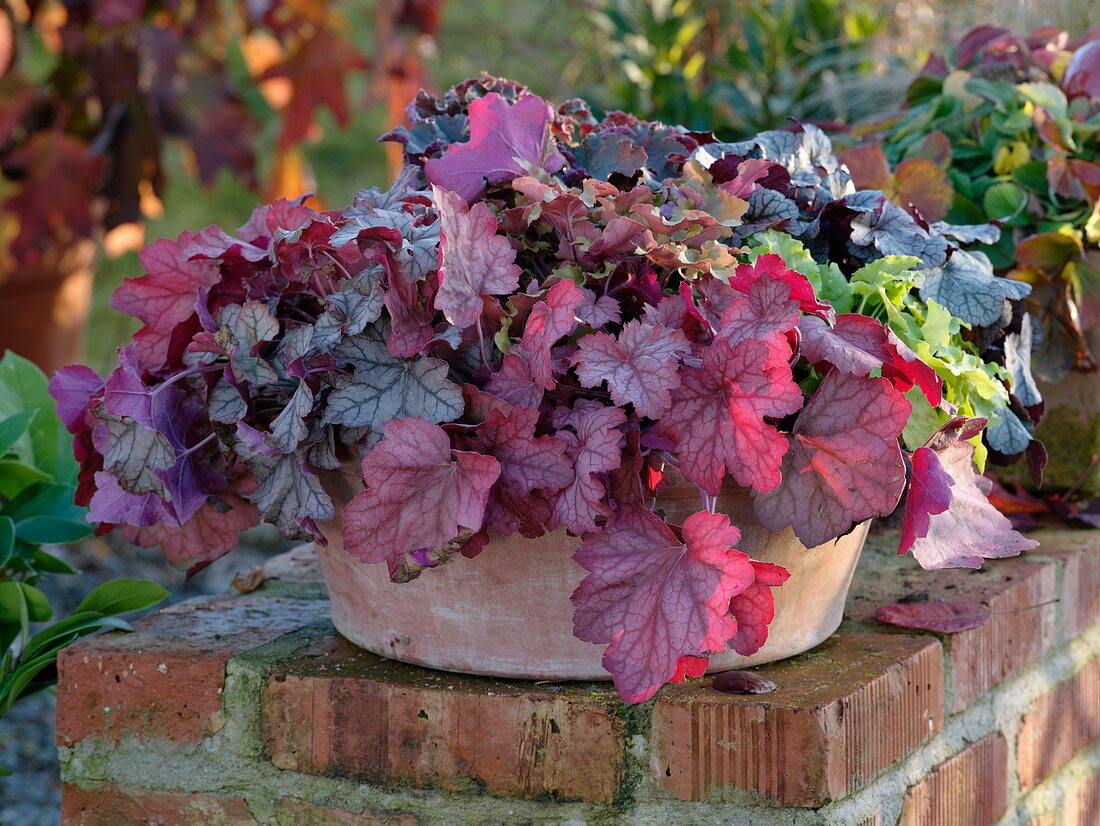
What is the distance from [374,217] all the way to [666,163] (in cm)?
26

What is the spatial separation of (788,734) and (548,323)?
12.6 inches

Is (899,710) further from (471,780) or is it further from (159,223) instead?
(159,223)

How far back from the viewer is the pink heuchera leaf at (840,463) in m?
0.66

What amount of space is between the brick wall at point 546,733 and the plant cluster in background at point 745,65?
1.38 metres

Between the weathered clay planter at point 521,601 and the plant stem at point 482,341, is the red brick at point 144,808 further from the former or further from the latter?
the plant stem at point 482,341

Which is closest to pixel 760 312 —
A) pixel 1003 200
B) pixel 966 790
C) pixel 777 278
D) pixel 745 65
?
pixel 777 278

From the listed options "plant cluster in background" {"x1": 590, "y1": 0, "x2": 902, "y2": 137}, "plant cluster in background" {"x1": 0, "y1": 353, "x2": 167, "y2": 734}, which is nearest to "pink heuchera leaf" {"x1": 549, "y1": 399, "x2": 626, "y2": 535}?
"plant cluster in background" {"x1": 0, "y1": 353, "x2": 167, "y2": 734}

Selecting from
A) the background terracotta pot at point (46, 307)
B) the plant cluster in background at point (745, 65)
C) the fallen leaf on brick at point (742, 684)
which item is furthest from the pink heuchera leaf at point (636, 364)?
the background terracotta pot at point (46, 307)

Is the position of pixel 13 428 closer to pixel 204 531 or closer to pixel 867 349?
pixel 204 531

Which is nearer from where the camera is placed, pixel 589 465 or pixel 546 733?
pixel 589 465

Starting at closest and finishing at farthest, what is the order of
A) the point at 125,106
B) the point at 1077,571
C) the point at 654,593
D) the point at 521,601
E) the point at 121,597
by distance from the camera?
the point at 654,593, the point at 521,601, the point at 121,597, the point at 1077,571, the point at 125,106

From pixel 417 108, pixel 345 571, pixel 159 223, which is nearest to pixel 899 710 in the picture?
pixel 345 571

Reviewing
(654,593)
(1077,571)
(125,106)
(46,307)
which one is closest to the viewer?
(654,593)

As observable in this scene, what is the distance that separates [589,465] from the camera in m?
0.64
